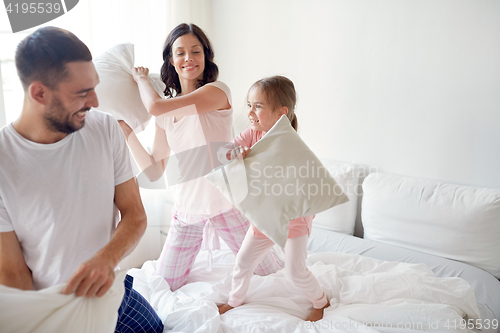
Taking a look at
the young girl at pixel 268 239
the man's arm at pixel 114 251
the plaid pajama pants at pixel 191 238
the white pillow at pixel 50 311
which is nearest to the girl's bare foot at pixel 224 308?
the young girl at pixel 268 239

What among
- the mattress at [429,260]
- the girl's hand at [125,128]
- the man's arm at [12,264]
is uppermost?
the girl's hand at [125,128]

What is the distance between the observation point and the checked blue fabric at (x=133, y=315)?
1.17 metres

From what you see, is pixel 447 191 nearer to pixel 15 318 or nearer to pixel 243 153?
pixel 243 153

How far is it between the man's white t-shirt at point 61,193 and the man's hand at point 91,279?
205 millimetres

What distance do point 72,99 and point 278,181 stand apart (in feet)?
2.12

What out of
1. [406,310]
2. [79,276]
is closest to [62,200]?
[79,276]

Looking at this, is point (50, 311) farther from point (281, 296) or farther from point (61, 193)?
point (281, 296)

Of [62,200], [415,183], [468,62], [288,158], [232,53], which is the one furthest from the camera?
[232,53]

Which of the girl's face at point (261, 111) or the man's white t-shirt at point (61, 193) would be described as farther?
the girl's face at point (261, 111)

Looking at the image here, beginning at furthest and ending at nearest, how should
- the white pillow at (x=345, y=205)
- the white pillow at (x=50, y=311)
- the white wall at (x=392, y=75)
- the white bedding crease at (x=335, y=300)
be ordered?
the white pillow at (x=345, y=205) → the white wall at (x=392, y=75) → the white bedding crease at (x=335, y=300) → the white pillow at (x=50, y=311)

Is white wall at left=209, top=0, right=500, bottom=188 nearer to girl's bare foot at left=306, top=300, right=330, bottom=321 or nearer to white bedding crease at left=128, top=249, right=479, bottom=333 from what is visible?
white bedding crease at left=128, top=249, right=479, bottom=333

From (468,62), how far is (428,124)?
1.23 feet

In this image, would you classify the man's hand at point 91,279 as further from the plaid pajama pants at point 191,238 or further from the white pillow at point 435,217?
the white pillow at point 435,217

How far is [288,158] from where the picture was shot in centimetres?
116
